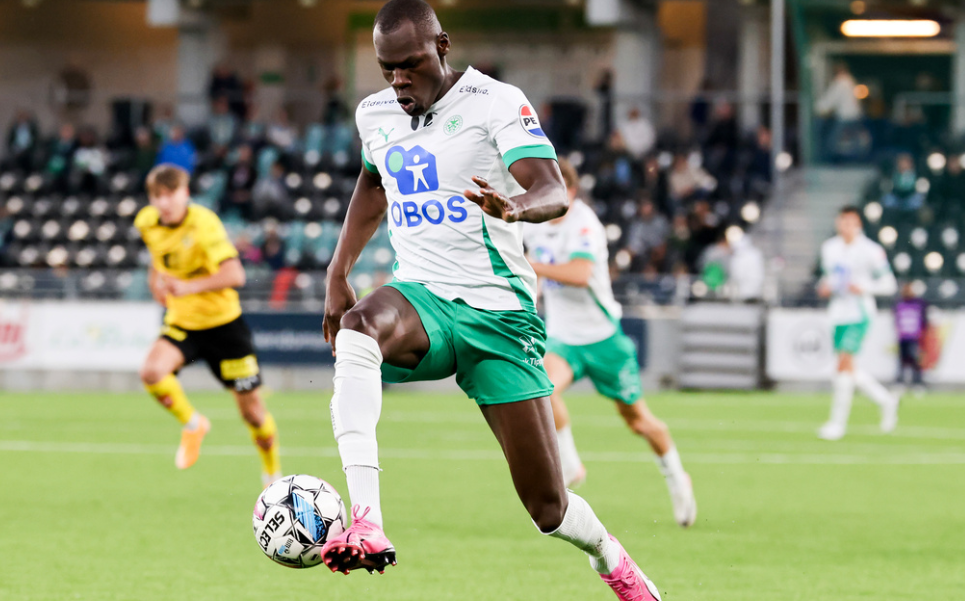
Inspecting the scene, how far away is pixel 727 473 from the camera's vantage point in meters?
11.3

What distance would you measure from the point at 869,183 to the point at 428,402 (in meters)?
9.03

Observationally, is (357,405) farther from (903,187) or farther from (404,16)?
(903,187)

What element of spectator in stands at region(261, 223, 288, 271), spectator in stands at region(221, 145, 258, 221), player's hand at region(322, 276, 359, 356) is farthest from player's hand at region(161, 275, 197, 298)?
spectator in stands at region(221, 145, 258, 221)

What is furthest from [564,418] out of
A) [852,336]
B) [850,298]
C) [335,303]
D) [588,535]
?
[850,298]

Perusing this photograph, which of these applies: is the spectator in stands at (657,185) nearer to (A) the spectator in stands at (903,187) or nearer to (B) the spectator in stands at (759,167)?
(B) the spectator in stands at (759,167)

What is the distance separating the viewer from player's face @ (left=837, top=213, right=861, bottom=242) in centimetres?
1470

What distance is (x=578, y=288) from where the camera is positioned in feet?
29.5

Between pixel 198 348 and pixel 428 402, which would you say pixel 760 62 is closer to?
pixel 428 402

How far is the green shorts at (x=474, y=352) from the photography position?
4879mm

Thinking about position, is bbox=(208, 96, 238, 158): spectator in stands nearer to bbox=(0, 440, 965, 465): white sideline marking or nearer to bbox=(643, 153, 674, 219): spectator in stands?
bbox=(643, 153, 674, 219): spectator in stands

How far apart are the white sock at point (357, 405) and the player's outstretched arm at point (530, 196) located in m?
0.67

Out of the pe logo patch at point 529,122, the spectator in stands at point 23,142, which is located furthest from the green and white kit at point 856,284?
the spectator in stands at point 23,142

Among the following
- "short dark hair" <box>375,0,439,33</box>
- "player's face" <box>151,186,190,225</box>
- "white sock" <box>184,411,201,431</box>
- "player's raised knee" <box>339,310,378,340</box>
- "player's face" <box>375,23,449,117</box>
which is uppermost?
"short dark hair" <box>375,0,439,33</box>

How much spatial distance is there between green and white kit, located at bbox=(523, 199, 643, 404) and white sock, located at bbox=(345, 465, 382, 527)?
4.25 m
